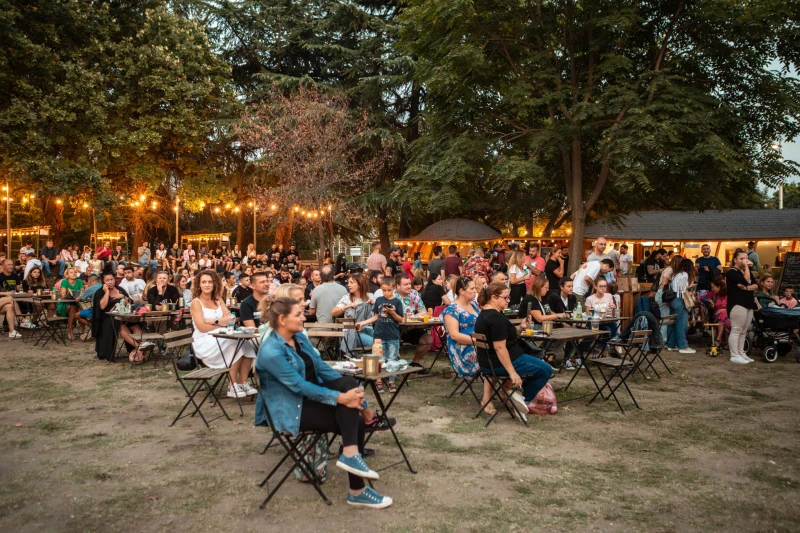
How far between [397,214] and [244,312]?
19962 mm

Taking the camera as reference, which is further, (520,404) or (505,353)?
(520,404)

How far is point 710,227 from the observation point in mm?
31656

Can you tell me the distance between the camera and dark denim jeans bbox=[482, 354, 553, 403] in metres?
6.32

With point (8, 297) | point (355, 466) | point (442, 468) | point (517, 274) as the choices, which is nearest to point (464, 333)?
point (442, 468)

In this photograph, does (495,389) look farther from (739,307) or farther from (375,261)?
(375,261)

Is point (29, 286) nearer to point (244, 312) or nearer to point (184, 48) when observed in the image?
point (244, 312)

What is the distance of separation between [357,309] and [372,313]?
0.68 ft

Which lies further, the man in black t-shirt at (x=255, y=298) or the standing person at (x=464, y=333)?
the man in black t-shirt at (x=255, y=298)

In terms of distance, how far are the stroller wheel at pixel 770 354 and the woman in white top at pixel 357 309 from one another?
6556mm

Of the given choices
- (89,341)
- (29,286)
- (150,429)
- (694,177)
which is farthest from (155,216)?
(150,429)

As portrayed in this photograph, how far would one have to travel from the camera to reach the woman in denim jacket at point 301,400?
13.6 ft

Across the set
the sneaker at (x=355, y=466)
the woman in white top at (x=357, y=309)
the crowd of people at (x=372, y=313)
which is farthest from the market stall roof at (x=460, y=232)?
the sneaker at (x=355, y=466)

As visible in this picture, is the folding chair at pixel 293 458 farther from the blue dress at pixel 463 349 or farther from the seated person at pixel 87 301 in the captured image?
the seated person at pixel 87 301

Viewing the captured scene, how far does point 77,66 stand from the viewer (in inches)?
886
